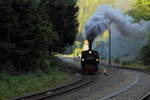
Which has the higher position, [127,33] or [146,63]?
[127,33]

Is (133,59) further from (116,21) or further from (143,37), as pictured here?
(116,21)

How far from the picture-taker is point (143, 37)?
4944cm

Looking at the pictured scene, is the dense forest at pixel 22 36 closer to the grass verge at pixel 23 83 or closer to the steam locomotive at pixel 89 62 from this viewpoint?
the grass verge at pixel 23 83

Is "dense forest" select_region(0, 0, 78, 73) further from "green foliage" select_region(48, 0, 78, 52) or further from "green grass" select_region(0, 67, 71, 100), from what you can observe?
"green foliage" select_region(48, 0, 78, 52)

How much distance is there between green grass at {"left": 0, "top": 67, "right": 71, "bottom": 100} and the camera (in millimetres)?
16831

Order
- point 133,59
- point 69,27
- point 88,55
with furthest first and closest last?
1. point 133,59
2. point 69,27
3. point 88,55

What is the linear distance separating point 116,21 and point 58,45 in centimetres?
1287

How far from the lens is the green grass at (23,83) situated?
16831mm

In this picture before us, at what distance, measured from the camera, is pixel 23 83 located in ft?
63.3

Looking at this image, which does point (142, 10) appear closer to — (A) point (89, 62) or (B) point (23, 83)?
(A) point (89, 62)

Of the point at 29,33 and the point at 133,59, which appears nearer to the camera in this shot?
the point at 29,33

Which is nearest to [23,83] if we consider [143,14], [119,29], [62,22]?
[62,22]

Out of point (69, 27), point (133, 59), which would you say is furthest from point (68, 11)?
point (133, 59)

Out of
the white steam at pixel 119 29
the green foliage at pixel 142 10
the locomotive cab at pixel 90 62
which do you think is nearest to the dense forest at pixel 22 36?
the locomotive cab at pixel 90 62
